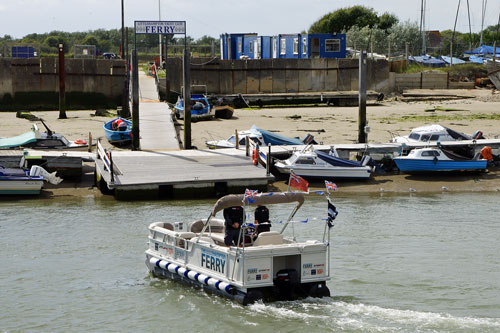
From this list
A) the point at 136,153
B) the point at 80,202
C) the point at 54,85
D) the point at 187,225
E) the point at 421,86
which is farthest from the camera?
the point at 421,86

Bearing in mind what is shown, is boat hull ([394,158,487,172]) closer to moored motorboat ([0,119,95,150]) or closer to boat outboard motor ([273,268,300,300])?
moored motorboat ([0,119,95,150])

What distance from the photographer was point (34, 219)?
24.2 m

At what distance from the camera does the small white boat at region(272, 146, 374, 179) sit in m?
29.4

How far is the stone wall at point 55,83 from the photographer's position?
49.2m

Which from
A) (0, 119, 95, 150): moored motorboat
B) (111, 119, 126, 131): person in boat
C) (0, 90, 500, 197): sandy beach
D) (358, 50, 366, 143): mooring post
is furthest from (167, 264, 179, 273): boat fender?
(111, 119, 126, 131): person in boat

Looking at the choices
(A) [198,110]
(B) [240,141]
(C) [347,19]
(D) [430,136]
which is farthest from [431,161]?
(C) [347,19]

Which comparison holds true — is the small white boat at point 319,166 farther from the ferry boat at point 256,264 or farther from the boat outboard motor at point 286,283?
the boat outboard motor at point 286,283

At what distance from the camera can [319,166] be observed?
29500 millimetres

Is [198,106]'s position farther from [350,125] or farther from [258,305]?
[258,305]

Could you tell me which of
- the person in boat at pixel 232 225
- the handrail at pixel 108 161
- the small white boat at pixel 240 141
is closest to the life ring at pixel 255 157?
the small white boat at pixel 240 141

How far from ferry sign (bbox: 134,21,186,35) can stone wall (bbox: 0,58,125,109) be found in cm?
264

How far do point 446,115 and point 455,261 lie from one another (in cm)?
2606

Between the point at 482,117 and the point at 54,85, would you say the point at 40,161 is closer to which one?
the point at 54,85

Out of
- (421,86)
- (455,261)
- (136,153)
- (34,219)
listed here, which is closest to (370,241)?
(455,261)
